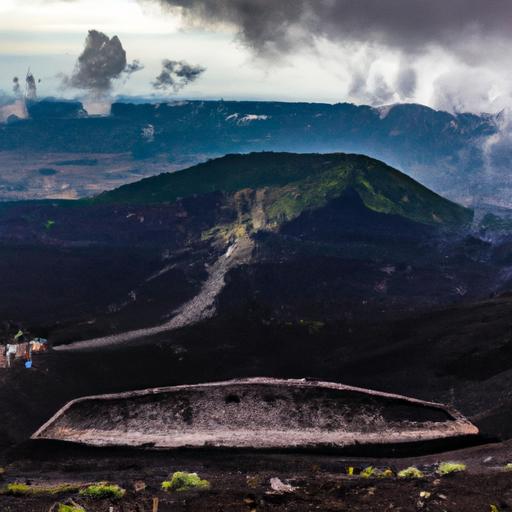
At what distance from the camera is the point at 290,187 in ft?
418

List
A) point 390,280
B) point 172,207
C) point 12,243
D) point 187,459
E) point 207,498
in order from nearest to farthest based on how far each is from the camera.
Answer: point 207,498
point 187,459
point 390,280
point 12,243
point 172,207

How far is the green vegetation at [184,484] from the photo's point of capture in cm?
3130

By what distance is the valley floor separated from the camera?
2775cm

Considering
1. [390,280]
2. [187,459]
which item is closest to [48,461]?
[187,459]

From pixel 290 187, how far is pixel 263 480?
97.0 meters

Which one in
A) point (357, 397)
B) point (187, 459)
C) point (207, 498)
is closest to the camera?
point (207, 498)

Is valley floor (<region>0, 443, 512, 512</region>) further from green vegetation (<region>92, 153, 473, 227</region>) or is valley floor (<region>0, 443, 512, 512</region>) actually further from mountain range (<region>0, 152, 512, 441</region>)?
green vegetation (<region>92, 153, 473, 227</region>)

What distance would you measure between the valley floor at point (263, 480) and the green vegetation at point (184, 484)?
546mm

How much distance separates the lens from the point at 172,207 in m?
127

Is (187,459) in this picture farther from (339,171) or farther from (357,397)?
(339,171)

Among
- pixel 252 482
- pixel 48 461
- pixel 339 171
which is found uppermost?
pixel 339 171

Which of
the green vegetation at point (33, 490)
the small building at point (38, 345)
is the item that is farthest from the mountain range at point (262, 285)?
the green vegetation at point (33, 490)

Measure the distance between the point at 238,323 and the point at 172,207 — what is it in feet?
194

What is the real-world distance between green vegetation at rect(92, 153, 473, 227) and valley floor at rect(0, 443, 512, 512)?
75.3 meters
